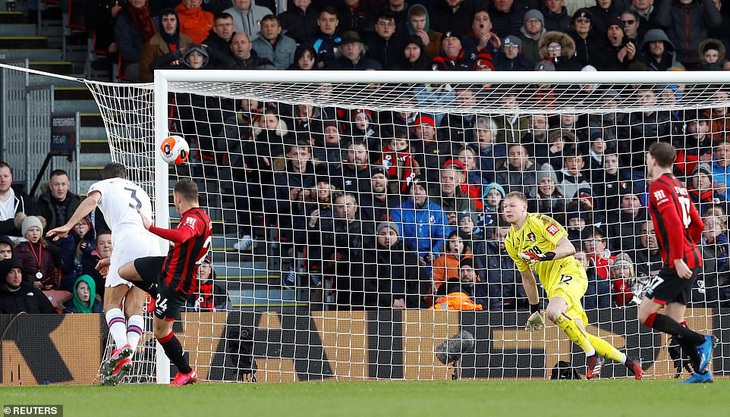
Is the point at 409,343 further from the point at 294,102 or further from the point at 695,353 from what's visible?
the point at 695,353

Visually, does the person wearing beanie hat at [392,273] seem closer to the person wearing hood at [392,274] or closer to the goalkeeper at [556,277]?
the person wearing hood at [392,274]

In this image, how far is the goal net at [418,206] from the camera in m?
12.8

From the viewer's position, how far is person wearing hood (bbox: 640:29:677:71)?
1623 cm

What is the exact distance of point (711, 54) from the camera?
16047 mm

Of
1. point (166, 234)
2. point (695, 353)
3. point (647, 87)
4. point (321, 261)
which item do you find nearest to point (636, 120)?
point (647, 87)

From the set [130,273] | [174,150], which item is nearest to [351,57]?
[174,150]

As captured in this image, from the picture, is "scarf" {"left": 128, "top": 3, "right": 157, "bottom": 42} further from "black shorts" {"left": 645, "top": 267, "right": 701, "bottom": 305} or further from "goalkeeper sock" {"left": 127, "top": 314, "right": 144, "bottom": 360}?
"black shorts" {"left": 645, "top": 267, "right": 701, "bottom": 305}

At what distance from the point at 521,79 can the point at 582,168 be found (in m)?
2.55

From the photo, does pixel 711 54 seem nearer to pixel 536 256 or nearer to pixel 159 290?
pixel 536 256

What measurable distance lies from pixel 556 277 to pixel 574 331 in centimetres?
62

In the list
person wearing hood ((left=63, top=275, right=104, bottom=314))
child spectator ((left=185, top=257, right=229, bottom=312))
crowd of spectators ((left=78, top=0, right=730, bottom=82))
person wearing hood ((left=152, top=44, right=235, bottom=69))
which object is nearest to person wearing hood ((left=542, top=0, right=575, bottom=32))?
crowd of spectators ((left=78, top=0, right=730, bottom=82))

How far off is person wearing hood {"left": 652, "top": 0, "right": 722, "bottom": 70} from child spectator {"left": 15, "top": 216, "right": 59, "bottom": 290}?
863 centimetres

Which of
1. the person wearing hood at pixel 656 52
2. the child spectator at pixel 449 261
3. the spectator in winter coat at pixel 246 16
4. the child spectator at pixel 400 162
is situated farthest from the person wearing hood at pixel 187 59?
the person wearing hood at pixel 656 52

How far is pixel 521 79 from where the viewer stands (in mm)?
12211
